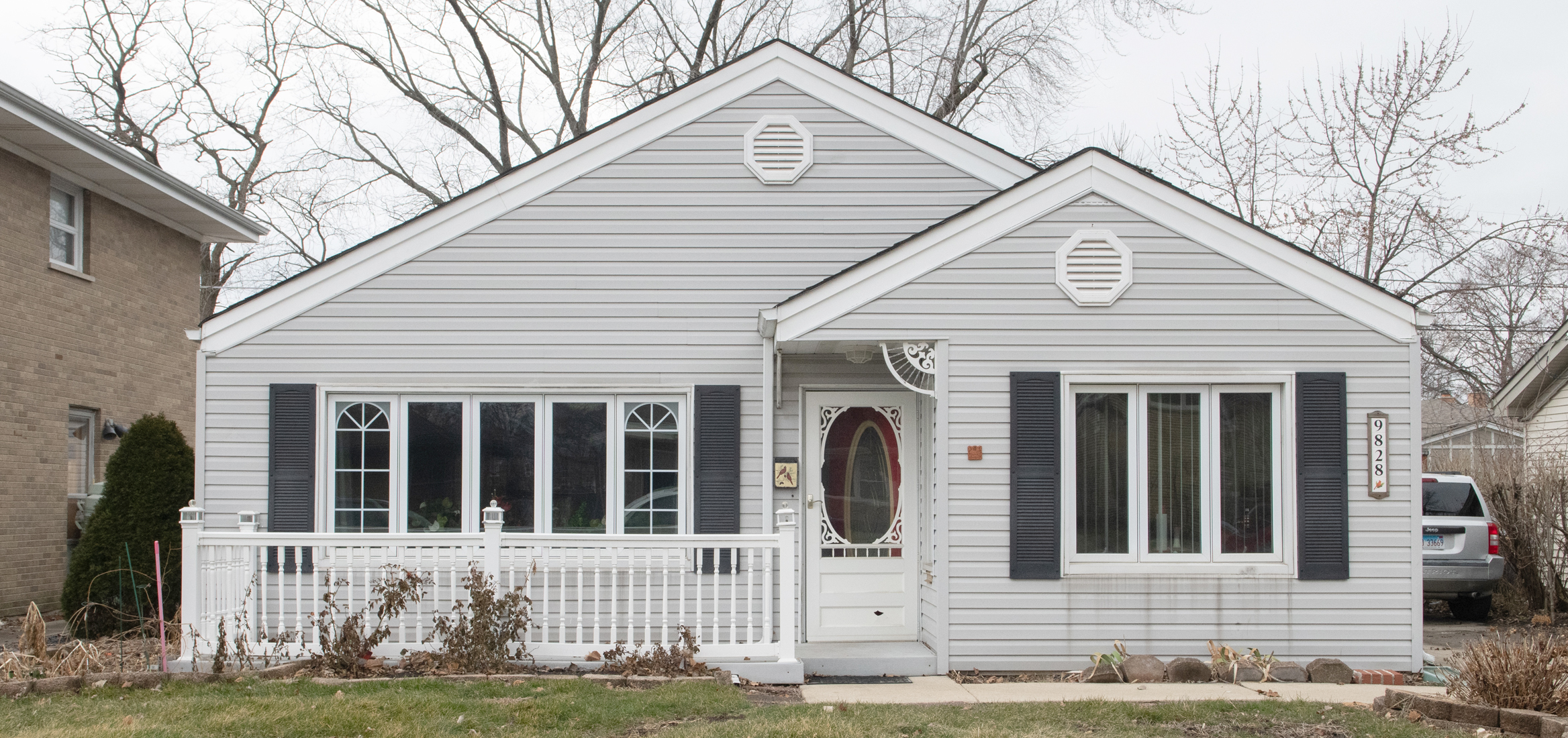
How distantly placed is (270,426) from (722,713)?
4434 millimetres

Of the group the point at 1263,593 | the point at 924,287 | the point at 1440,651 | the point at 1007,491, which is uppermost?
the point at 924,287

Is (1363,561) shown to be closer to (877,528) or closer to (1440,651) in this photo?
(1440,651)

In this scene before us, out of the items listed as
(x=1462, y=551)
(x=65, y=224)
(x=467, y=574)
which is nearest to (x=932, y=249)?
(x=467, y=574)

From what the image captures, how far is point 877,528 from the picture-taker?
30.0 feet

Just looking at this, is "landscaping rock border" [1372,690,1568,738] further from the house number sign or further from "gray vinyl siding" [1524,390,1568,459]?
"gray vinyl siding" [1524,390,1568,459]

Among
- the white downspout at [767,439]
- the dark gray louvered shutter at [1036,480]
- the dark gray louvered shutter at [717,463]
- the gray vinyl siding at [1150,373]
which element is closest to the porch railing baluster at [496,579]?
the dark gray louvered shutter at [717,463]

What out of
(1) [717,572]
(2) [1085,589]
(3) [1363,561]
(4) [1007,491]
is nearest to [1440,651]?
(3) [1363,561]

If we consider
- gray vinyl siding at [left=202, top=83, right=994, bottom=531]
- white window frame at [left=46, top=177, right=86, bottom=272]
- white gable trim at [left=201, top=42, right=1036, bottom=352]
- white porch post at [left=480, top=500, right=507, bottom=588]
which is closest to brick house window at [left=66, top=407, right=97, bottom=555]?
white window frame at [left=46, top=177, right=86, bottom=272]

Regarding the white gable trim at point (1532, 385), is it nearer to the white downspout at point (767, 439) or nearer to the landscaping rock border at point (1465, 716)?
the landscaping rock border at point (1465, 716)

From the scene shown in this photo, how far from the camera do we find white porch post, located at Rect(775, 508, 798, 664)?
25.3 ft

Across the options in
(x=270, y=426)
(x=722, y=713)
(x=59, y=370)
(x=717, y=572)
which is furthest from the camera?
(x=59, y=370)

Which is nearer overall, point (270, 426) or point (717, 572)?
point (717, 572)

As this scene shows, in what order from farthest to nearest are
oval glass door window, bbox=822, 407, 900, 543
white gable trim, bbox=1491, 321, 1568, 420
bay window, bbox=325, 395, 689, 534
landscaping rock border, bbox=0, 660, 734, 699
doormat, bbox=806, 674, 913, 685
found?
white gable trim, bbox=1491, 321, 1568, 420, oval glass door window, bbox=822, 407, 900, 543, bay window, bbox=325, 395, 689, 534, doormat, bbox=806, 674, 913, 685, landscaping rock border, bbox=0, 660, 734, 699

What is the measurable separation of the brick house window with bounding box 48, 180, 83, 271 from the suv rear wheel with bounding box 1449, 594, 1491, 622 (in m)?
16.1
